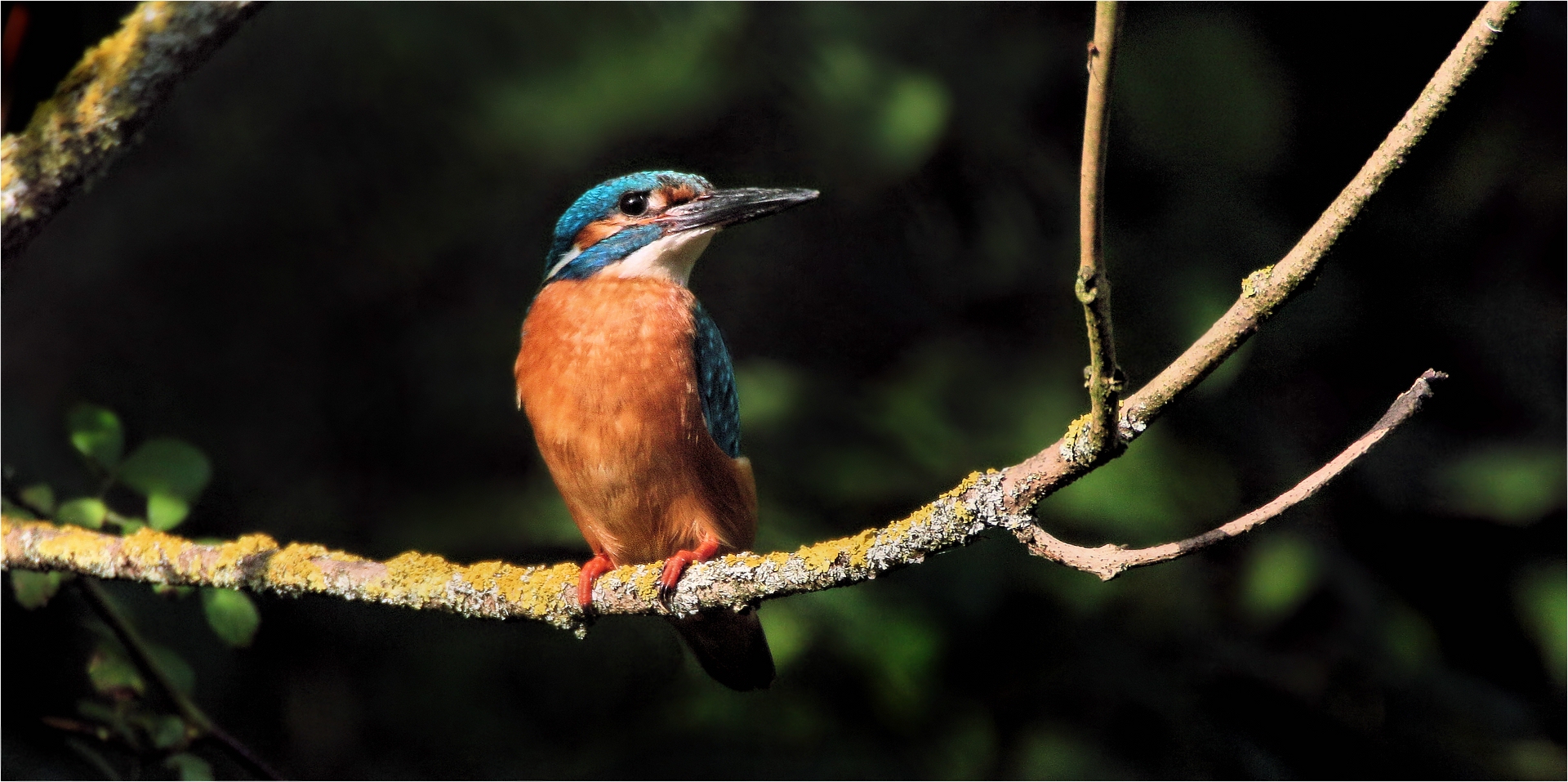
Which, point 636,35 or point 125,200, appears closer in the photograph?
point 636,35

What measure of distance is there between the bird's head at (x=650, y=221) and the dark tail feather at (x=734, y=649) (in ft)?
2.66

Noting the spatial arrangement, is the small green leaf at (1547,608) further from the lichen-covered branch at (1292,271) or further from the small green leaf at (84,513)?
the small green leaf at (84,513)

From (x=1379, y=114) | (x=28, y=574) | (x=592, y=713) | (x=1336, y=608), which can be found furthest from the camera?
(x=1379, y=114)

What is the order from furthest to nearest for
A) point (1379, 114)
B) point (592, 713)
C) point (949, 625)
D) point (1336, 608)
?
point (1379, 114) < point (592, 713) < point (1336, 608) < point (949, 625)

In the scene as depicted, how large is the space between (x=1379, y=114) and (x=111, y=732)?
428cm

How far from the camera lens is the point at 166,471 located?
2.61 meters

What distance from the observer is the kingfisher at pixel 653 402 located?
8.26 ft

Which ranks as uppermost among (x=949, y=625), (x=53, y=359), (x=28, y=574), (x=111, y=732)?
(x=53, y=359)

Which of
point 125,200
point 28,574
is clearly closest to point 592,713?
point 28,574

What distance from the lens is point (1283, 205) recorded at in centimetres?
402

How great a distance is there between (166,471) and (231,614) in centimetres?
39

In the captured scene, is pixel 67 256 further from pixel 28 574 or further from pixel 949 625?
pixel 949 625

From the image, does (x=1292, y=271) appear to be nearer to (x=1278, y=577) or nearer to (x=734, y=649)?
(x=734, y=649)

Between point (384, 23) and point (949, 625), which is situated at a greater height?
point (384, 23)
